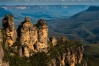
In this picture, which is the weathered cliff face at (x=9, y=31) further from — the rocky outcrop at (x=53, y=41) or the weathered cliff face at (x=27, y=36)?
the rocky outcrop at (x=53, y=41)

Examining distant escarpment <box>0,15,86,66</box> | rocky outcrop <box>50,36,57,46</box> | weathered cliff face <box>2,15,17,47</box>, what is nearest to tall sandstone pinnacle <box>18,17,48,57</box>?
distant escarpment <box>0,15,86,66</box>

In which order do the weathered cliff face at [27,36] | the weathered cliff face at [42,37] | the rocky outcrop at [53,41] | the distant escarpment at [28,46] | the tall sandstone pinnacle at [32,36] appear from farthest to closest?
the rocky outcrop at [53,41], the weathered cliff face at [42,37], the tall sandstone pinnacle at [32,36], the weathered cliff face at [27,36], the distant escarpment at [28,46]

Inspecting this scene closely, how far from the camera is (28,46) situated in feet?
239

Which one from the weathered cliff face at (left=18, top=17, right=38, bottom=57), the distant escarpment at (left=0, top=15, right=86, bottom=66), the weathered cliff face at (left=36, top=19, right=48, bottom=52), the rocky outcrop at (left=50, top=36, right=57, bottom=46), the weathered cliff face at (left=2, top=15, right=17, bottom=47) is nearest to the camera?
the distant escarpment at (left=0, top=15, right=86, bottom=66)

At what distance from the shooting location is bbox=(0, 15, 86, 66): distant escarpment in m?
67.2

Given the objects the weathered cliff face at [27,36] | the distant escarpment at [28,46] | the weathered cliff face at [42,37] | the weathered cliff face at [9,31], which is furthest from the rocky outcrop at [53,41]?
the weathered cliff face at [9,31]

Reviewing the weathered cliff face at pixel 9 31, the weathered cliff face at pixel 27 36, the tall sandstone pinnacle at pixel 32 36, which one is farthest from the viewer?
the tall sandstone pinnacle at pixel 32 36

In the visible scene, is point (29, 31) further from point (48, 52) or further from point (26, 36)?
point (48, 52)

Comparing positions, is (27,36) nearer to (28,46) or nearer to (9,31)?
(28,46)

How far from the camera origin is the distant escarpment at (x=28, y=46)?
67188 mm

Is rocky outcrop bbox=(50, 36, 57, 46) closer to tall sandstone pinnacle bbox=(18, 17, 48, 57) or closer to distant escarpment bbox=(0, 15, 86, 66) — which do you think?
distant escarpment bbox=(0, 15, 86, 66)

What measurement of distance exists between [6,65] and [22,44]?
369 inches

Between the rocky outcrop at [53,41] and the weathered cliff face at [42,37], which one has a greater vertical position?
the weathered cliff face at [42,37]

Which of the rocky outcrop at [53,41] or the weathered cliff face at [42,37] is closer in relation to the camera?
the weathered cliff face at [42,37]
